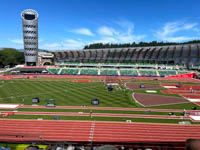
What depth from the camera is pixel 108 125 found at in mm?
17656

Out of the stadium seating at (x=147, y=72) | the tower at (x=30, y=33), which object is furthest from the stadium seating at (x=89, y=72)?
the tower at (x=30, y=33)

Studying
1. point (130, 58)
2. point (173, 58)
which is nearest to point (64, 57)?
point (130, 58)

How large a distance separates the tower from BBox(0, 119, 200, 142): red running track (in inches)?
2969

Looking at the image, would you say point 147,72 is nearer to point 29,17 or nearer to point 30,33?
point 30,33

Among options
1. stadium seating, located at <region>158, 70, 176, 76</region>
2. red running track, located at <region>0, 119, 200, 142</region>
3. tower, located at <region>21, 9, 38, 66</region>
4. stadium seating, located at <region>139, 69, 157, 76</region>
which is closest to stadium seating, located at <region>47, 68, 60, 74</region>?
tower, located at <region>21, 9, 38, 66</region>

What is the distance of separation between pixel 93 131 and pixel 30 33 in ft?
275

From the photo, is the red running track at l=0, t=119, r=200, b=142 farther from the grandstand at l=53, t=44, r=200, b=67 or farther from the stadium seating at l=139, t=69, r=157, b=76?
the grandstand at l=53, t=44, r=200, b=67

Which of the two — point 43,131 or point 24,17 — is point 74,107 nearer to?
point 43,131

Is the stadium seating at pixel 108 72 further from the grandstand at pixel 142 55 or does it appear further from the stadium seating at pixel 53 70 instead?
the stadium seating at pixel 53 70

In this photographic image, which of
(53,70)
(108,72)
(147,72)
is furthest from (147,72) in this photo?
(53,70)

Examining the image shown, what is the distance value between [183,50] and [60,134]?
86242mm

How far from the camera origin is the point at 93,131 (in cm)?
1644

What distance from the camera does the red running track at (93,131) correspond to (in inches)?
599

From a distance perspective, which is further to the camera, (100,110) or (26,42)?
(26,42)
